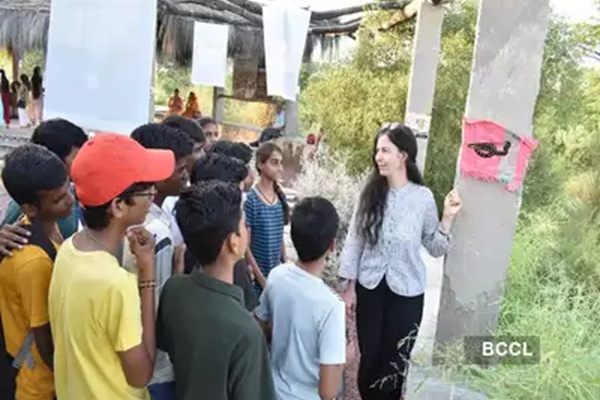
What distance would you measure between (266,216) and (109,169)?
5.08 feet

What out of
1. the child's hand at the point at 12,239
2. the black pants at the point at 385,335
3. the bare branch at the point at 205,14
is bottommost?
the black pants at the point at 385,335

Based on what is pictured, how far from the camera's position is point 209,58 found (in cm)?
637

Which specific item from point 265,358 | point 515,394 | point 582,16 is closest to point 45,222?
point 265,358

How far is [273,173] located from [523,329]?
1.35m

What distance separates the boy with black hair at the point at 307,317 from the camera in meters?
1.76

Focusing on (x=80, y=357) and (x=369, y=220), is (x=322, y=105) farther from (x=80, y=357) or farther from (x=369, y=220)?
(x=80, y=357)

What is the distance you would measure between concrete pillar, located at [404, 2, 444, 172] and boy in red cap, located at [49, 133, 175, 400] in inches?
176

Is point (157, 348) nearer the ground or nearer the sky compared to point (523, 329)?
nearer the sky

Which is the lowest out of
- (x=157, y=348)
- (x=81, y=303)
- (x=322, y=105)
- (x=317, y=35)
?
(x=157, y=348)

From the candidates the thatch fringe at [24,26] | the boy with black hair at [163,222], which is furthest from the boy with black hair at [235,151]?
the thatch fringe at [24,26]

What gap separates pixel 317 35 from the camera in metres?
9.27

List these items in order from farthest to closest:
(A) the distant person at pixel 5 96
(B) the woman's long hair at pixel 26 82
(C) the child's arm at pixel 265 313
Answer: (B) the woman's long hair at pixel 26 82 < (A) the distant person at pixel 5 96 < (C) the child's arm at pixel 265 313

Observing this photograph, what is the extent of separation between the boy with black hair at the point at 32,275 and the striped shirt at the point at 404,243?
4.14ft

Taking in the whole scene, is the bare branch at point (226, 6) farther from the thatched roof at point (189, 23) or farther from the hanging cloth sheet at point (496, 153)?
the hanging cloth sheet at point (496, 153)
